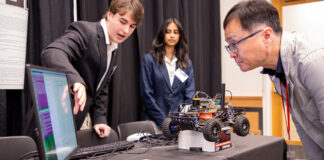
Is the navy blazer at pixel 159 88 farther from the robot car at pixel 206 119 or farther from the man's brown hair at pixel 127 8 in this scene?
the robot car at pixel 206 119

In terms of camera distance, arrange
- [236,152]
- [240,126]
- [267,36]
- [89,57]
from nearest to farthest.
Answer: [267,36] < [236,152] < [240,126] < [89,57]

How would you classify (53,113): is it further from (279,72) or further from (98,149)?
(279,72)

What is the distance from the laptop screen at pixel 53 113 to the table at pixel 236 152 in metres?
0.35

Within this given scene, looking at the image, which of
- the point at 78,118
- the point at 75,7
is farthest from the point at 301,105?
the point at 75,7

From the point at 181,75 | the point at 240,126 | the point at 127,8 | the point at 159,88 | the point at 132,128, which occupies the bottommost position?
the point at 132,128

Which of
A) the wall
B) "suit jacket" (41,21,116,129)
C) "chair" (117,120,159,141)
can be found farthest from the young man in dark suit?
the wall

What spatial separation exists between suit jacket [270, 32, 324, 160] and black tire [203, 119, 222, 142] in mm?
320

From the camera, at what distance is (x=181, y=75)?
9.04 ft

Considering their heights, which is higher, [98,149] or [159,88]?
[159,88]

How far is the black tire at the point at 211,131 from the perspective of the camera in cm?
119

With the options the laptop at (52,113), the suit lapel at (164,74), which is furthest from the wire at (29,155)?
the suit lapel at (164,74)

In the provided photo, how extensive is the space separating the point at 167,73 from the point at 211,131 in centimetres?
156

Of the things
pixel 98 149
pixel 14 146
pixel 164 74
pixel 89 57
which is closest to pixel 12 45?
pixel 89 57

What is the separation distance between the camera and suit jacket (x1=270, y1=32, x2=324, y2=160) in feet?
2.98
